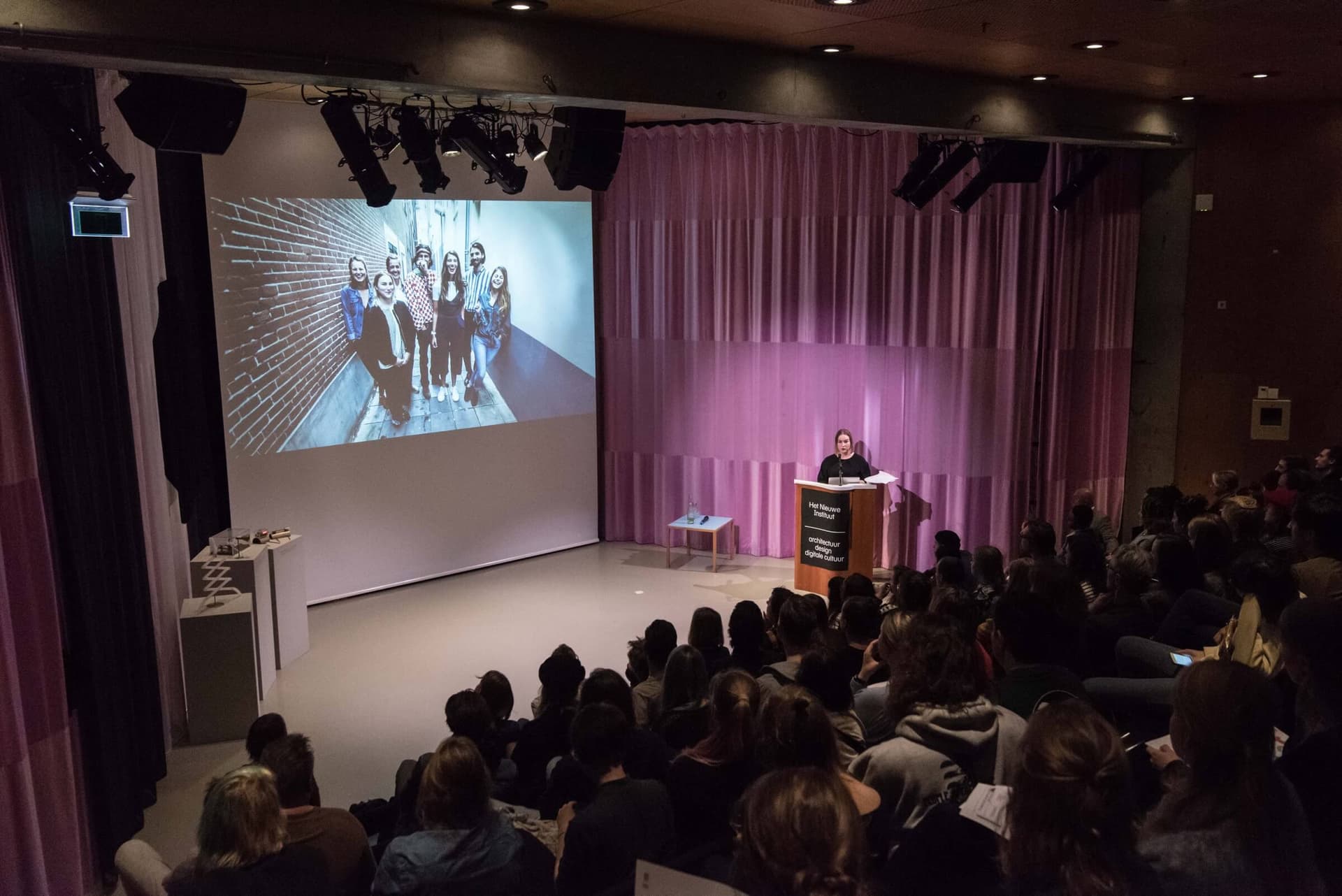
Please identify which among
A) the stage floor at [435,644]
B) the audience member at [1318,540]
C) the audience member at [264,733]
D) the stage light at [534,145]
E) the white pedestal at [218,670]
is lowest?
the stage floor at [435,644]

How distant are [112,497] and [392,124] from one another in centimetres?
401

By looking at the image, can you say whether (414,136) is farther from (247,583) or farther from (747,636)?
(747,636)

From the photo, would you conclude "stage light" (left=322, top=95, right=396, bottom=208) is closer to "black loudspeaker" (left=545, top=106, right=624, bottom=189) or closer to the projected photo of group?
"black loudspeaker" (left=545, top=106, right=624, bottom=189)

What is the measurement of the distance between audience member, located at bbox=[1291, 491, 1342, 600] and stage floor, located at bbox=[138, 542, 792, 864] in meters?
3.88

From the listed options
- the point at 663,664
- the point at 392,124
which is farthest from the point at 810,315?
the point at 663,664

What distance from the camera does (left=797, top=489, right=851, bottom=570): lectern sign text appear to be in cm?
768

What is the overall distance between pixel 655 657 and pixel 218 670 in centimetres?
279

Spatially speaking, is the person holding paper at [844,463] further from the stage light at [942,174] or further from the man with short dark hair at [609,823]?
the man with short dark hair at [609,823]

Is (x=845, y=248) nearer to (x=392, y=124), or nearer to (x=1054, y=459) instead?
(x=1054, y=459)

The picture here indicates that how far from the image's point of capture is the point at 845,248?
27.8ft

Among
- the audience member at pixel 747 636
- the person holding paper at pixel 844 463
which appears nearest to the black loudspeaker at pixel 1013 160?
the person holding paper at pixel 844 463

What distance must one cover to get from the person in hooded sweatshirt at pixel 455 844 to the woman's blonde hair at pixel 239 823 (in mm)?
290

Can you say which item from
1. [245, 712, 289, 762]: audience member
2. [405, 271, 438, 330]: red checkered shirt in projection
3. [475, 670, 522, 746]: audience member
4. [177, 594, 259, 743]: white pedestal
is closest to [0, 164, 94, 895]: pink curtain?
[245, 712, 289, 762]: audience member

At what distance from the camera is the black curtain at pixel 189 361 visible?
19.8 ft
